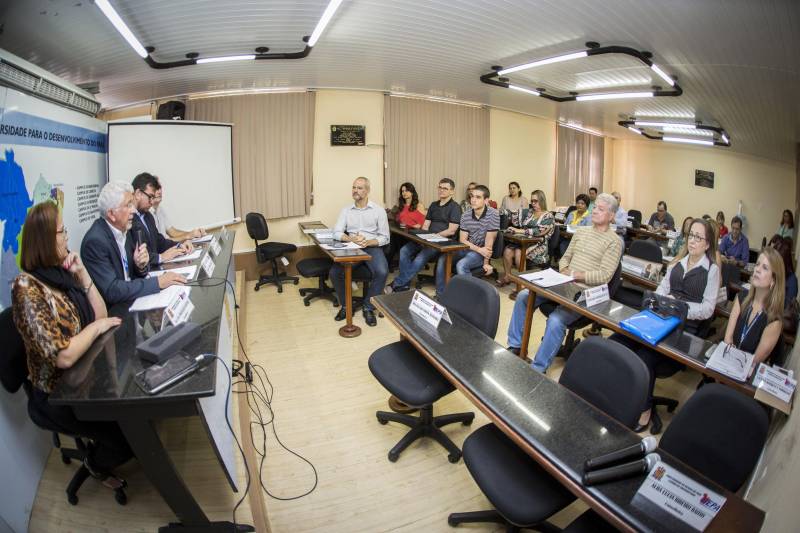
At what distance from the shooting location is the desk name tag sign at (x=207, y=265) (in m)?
2.68

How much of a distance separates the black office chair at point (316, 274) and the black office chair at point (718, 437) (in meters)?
3.57

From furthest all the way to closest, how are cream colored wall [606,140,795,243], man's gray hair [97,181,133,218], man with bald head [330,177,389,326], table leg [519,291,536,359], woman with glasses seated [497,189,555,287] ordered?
cream colored wall [606,140,795,243] → woman with glasses seated [497,189,555,287] → man with bald head [330,177,389,326] → table leg [519,291,536,359] → man's gray hair [97,181,133,218]

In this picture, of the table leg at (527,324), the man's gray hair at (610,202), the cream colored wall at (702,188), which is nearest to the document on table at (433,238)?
the table leg at (527,324)

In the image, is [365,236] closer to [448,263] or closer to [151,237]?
[448,263]

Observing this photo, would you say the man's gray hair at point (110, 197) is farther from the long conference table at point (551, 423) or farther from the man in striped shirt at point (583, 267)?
the man in striped shirt at point (583, 267)

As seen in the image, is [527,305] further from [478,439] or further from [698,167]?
[698,167]

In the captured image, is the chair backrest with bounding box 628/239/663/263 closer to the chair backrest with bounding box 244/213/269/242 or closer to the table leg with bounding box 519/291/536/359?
the table leg with bounding box 519/291/536/359

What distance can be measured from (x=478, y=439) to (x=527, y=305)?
1.74 meters

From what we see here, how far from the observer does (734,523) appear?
1.06 m

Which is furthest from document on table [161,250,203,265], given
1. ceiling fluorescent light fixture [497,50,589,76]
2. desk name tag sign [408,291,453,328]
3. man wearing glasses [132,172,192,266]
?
ceiling fluorescent light fixture [497,50,589,76]

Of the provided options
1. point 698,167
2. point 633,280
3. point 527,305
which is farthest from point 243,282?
point 698,167

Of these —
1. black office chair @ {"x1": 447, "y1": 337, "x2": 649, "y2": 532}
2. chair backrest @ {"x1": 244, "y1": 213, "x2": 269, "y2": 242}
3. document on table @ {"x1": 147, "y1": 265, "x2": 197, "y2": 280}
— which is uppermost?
chair backrest @ {"x1": 244, "y1": 213, "x2": 269, "y2": 242}

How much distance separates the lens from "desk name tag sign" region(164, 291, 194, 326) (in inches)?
72.9

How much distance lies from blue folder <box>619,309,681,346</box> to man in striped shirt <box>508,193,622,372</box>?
1.92ft
